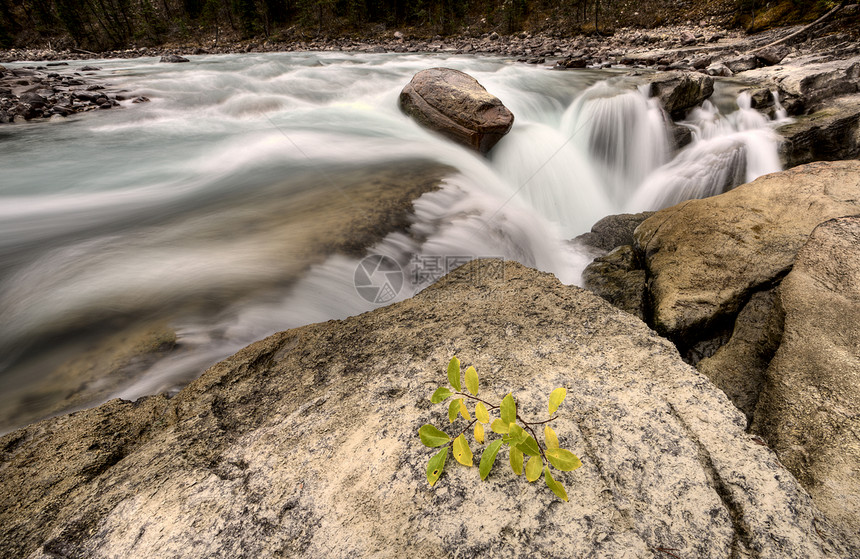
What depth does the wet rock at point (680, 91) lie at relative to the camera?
6.77 m

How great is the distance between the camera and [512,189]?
5.64 metres

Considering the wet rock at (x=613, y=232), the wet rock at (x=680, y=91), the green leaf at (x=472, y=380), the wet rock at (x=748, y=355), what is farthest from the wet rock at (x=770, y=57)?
the green leaf at (x=472, y=380)

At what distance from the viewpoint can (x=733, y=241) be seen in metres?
2.68

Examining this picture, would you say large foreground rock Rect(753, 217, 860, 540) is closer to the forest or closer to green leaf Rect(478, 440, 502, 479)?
green leaf Rect(478, 440, 502, 479)

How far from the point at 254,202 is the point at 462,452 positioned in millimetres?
3913

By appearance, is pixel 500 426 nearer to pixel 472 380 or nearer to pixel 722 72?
pixel 472 380

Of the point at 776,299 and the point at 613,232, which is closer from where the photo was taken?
the point at 776,299

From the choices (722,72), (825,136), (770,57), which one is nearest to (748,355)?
(825,136)

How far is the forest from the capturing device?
20141mm

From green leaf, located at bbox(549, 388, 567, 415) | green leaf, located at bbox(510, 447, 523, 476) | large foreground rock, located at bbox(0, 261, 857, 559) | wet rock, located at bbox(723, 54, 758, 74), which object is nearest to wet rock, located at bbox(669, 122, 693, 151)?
wet rock, located at bbox(723, 54, 758, 74)

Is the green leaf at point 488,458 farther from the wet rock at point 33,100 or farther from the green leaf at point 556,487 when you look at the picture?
the wet rock at point 33,100

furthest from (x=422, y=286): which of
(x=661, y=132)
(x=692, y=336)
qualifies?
(x=661, y=132)

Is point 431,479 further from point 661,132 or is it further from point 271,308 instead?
point 661,132

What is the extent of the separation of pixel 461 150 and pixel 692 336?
4241 mm
